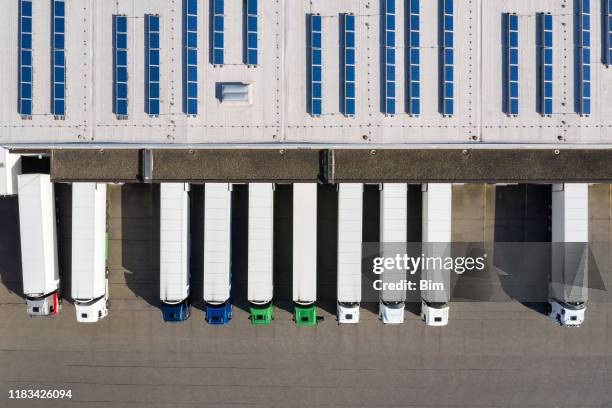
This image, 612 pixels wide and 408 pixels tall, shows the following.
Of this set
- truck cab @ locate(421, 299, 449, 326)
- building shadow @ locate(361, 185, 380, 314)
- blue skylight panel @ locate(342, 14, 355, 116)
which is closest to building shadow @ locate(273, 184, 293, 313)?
building shadow @ locate(361, 185, 380, 314)

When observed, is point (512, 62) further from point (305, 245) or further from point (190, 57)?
point (190, 57)

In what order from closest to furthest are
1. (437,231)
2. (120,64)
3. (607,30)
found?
(607,30), (120,64), (437,231)

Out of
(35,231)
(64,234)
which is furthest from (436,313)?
(35,231)

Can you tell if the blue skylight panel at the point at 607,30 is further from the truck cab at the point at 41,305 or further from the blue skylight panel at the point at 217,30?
the truck cab at the point at 41,305

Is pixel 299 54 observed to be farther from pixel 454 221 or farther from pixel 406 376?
pixel 406 376

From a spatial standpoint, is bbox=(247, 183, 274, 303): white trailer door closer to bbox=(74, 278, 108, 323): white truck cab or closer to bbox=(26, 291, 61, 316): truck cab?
bbox=(74, 278, 108, 323): white truck cab

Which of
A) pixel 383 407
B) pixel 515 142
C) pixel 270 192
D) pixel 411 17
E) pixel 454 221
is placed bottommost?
pixel 383 407

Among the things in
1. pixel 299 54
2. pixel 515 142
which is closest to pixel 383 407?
pixel 515 142
